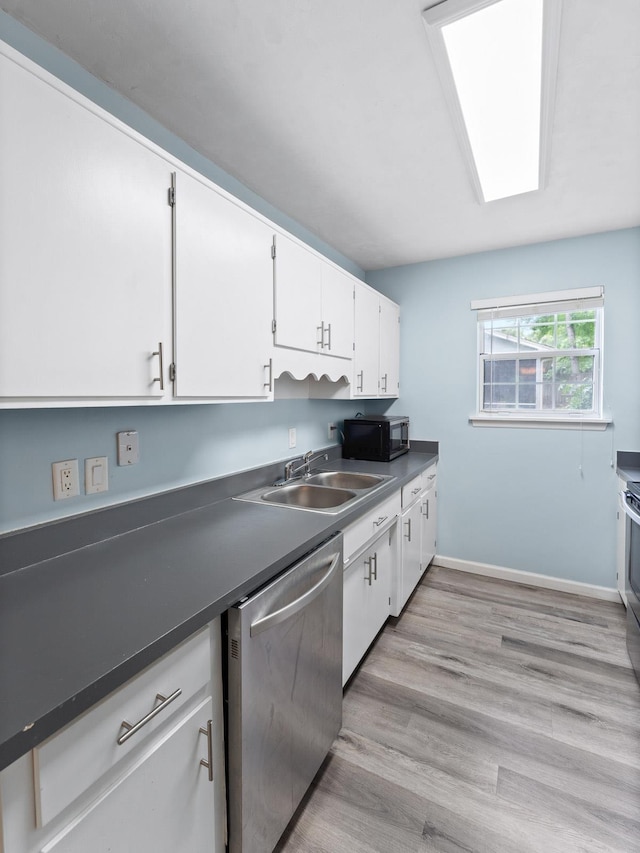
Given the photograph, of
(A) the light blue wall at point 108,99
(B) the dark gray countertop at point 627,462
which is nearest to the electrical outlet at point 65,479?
(A) the light blue wall at point 108,99

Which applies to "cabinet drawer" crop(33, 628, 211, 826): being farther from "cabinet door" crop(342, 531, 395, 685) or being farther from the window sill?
the window sill

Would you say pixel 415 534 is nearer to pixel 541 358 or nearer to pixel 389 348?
pixel 389 348

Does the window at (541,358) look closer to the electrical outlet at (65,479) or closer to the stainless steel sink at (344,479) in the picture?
the stainless steel sink at (344,479)

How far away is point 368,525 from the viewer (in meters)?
1.93

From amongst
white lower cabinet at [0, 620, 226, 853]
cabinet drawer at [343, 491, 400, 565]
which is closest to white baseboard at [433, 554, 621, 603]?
cabinet drawer at [343, 491, 400, 565]

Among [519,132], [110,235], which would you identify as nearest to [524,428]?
[519,132]

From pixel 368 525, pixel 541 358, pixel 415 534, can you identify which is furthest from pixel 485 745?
pixel 541 358

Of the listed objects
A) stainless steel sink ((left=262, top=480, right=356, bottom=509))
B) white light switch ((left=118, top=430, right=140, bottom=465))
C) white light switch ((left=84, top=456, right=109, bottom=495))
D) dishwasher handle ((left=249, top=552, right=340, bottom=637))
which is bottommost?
dishwasher handle ((left=249, top=552, right=340, bottom=637))

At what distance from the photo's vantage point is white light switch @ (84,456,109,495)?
1.31 m

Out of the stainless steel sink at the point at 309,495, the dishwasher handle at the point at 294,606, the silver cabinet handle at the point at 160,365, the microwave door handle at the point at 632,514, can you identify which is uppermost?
the silver cabinet handle at the point at 160,365

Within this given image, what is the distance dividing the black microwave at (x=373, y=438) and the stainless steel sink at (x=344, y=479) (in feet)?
1.50

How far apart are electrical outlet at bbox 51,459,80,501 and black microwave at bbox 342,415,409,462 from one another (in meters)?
1.98

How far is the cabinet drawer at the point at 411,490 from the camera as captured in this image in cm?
246

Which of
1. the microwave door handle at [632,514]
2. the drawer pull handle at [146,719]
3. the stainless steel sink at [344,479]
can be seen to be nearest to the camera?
the drawer pull handle at [146,719]
